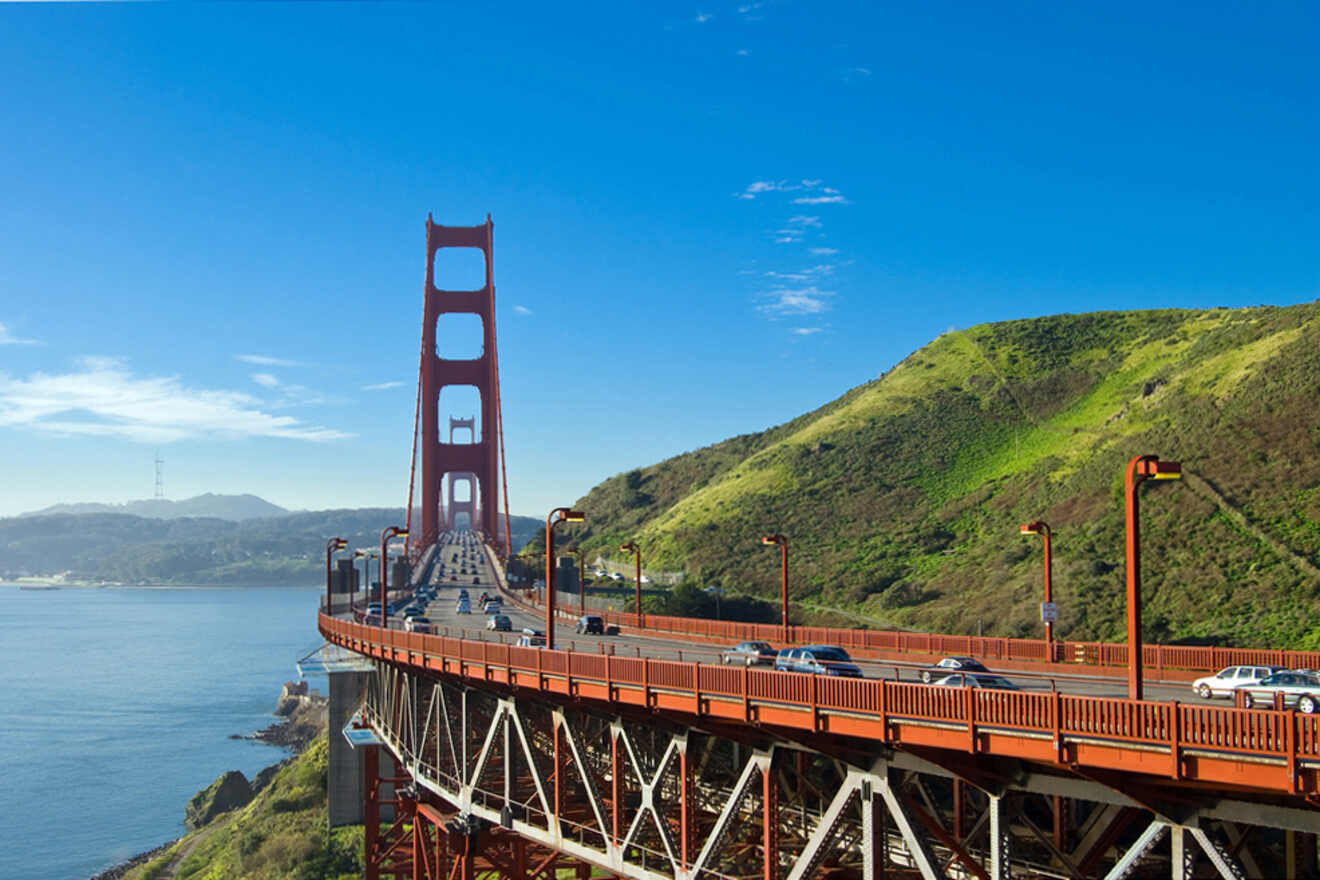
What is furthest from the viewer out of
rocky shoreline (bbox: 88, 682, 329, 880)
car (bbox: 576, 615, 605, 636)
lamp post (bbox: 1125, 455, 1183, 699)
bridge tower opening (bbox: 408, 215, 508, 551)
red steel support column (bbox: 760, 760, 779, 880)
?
bridge tower opening (bbox: 408, 215, 508, 551)

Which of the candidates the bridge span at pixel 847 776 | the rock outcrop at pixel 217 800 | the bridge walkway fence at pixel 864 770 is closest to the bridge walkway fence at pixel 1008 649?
the bridge walkway fence at pixel 864 770

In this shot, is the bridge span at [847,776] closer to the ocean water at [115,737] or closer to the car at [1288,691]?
the car at [1288,691]

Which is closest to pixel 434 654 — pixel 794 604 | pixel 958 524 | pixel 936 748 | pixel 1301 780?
pixel 936 748

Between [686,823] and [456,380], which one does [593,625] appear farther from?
[456,380]

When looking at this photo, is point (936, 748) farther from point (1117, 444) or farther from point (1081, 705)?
point (1117, 444)

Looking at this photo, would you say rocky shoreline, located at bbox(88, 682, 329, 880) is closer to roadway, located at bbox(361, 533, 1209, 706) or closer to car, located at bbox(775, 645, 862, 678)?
roadway, located at bbox(361, 533, 1209, 706)

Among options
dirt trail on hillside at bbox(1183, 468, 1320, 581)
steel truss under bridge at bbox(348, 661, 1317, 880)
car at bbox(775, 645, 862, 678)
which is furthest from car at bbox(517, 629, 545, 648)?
dirt trail on hillside at bbox(1183, 468, 1320, 581)
